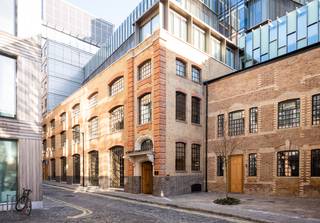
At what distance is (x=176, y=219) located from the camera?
1186cm

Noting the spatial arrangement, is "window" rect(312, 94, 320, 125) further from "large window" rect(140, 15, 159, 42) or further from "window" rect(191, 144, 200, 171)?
"large window" rect(140, 15, 159, 42)

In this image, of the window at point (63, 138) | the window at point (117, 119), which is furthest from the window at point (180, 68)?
the window at point (63, 138)

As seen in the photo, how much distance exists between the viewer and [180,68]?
22406 mm

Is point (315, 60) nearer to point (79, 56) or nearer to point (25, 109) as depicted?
point (25, 109)

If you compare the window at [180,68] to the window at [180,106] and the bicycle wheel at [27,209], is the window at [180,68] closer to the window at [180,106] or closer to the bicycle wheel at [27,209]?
the window at [180,106]

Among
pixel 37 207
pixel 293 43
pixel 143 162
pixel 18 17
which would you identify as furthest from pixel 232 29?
pixel 37 207

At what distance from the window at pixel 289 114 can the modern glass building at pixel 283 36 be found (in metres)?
10.3

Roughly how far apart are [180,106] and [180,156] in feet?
11.8

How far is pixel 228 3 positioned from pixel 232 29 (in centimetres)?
320

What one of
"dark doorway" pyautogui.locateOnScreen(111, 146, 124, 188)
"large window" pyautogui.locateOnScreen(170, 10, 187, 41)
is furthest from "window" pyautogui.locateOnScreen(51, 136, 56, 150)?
"large window" pyautogui.locateOnScreen(170, 10, 187, 41)

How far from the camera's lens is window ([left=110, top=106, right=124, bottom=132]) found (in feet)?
83.5

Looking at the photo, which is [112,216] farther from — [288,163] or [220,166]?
[220,166]

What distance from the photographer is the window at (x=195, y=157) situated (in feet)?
74.0

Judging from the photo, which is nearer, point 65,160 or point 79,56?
point 65,160
